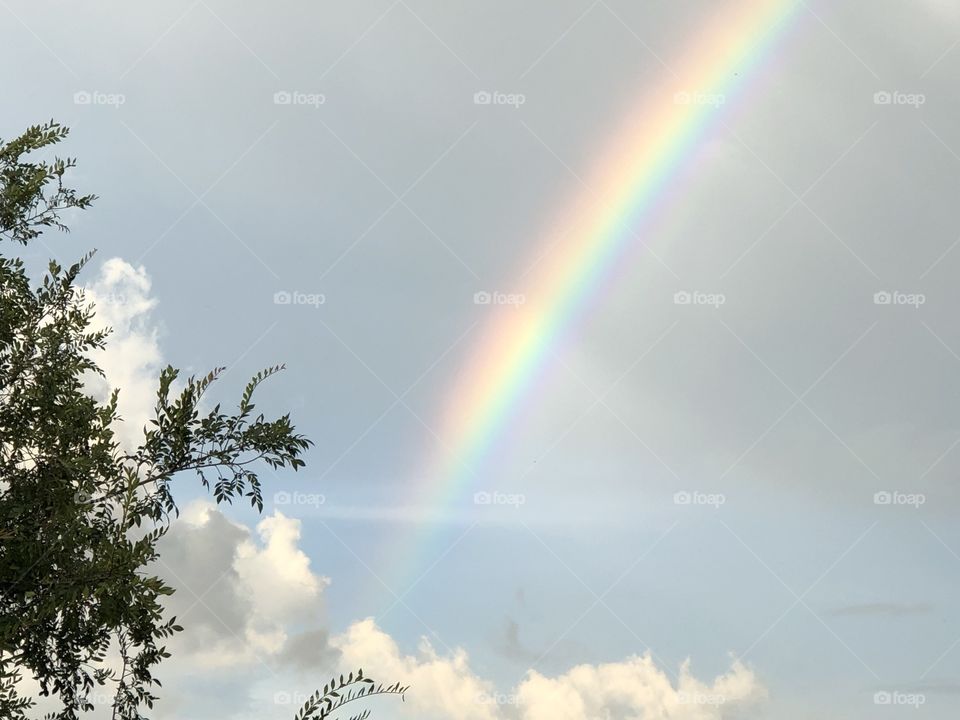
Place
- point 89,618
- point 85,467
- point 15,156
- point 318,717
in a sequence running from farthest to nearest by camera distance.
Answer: point 15,156 < point 89,618 < point 85,467 < point 318,717

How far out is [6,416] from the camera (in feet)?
25.3

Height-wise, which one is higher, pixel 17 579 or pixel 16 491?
pixel 16 491

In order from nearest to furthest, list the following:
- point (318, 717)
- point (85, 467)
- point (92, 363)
Answer: point (318, 717), point (85, 467), point (92, 363)

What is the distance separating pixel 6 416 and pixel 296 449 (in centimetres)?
246

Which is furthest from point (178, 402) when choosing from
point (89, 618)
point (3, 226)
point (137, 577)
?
point (3, 226)

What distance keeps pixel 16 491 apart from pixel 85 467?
2.62ft

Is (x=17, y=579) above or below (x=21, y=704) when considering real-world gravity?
above

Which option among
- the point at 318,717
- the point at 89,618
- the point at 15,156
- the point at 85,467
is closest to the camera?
the point at 318,717

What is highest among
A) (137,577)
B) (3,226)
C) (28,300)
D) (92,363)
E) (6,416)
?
(3,226)

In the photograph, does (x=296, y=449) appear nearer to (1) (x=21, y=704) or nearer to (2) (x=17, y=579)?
(2) (x=17, y=579)

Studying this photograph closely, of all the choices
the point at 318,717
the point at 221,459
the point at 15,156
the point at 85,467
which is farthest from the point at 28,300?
the point at 318,717

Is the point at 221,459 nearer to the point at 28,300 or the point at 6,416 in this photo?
the point at 6,416

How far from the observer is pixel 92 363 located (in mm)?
8367

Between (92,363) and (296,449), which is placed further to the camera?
(92,363)
